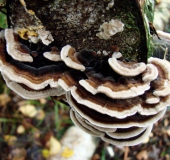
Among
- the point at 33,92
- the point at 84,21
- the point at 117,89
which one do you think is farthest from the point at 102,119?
the point at 84,21

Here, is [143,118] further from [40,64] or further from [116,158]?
[116,158]

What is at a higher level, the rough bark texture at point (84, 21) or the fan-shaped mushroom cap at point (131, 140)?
the rough bark texture at point (84, 21)

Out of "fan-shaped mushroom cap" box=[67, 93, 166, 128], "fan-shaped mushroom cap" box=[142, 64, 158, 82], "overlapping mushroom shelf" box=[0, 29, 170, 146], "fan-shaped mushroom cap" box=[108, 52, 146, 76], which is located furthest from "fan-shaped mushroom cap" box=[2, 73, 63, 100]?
"fan-shaped mushroom cap" box=[142, 64, 158, 82]

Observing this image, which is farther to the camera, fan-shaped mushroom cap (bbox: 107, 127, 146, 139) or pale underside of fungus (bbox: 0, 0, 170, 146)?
fan-shaped mushroom cap (bbox: 107, 127, 146, 139)

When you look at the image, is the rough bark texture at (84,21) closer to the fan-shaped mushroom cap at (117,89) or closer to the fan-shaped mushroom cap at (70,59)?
the fan-shaped mushroom cap at (70,59)

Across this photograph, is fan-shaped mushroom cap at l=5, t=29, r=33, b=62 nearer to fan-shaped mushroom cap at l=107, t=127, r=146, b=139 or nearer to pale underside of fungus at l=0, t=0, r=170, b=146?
pale underside of fungus at l=0, t=0, r=170, b=146

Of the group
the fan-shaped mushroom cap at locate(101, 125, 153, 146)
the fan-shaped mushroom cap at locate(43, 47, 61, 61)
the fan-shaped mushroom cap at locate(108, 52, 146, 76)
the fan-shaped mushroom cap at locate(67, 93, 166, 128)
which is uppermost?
the fan-shaped mushroom cap at locate(43, 47, 61, 61)

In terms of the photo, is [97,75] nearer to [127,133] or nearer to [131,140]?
[127,133]

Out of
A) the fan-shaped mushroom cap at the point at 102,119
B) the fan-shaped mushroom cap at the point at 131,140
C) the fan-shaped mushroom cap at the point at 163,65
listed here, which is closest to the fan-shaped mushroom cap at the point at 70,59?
the fan-shaped mushroom cap at the point at 102,119
